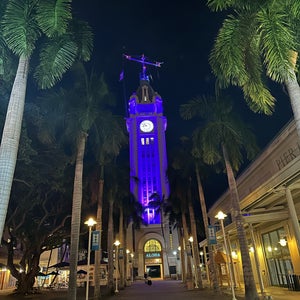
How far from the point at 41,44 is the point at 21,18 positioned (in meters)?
2.07

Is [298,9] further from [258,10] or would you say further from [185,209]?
[185,209]

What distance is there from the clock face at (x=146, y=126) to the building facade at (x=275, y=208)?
5817cm

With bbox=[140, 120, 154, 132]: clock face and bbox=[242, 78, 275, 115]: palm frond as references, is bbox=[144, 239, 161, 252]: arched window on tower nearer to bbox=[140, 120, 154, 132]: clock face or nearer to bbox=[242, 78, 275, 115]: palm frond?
bbox=[140, 120, 154, 132]: clock face

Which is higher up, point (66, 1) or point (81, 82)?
point (81, 82)

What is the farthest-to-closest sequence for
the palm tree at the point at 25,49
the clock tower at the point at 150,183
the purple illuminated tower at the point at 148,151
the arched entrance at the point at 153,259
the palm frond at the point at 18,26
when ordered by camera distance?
the purple illuminated tower at the point at 148,151, the arched entrance at the point at 153,259, the clock tower at the point at 150,183, the palm frond at the point at 18,26, the palm tree at the point at 25,49

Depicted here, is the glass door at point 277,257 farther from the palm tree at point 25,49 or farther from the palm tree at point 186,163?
the palm tree at point 25,49

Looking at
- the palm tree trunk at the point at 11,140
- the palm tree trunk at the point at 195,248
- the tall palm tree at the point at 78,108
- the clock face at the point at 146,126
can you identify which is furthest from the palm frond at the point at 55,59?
the clock face at the point at 146,126

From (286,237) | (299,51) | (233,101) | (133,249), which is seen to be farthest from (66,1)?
(133,249)

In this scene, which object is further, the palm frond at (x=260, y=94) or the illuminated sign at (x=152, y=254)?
the illuminated sign at (x=152, y=254)

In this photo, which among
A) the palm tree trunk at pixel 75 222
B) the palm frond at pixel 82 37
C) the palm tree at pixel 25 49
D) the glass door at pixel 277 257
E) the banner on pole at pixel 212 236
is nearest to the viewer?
the palm tree at pixel 25 49

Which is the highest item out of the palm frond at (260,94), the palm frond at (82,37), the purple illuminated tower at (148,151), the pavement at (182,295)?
the purple illuminated tower at (148,151)

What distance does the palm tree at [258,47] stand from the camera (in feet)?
27.7

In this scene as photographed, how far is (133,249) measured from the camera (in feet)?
237

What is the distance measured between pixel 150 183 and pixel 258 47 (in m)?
69.0
